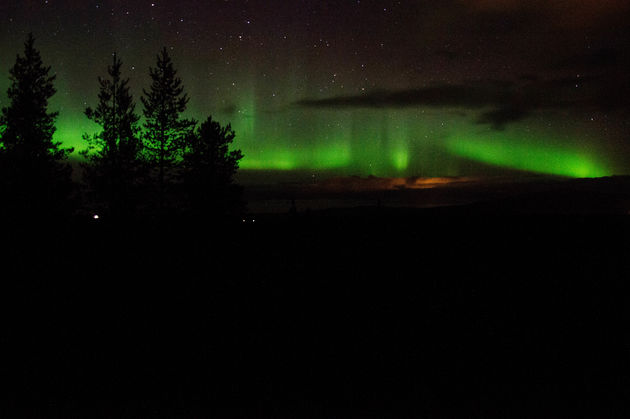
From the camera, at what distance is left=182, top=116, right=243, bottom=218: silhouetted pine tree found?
3909cm

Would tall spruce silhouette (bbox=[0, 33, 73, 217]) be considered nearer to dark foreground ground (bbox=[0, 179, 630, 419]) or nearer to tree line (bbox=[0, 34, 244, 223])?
tree line (bbox=[0, 34, 244, 223])

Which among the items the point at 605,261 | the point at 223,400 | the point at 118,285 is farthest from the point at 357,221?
the point at 223,400

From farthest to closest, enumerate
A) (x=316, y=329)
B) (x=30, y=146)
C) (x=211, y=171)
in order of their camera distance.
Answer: (x=211, y=171) < (x=30, y=146) < (x=316, y=329)

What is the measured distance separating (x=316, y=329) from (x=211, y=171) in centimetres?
3357

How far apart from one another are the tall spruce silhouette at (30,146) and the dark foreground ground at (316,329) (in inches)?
591

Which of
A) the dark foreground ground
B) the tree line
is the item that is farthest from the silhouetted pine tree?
the dark foreground ground

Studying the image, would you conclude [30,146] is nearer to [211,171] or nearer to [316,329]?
[211,171]

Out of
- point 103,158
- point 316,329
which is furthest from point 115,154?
point 316,329

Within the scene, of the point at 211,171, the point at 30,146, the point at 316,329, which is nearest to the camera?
the point at 316,329

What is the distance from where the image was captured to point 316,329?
909 centimetres

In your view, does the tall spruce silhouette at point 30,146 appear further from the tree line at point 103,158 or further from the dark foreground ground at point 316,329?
the dark foreground ground at point 316,329

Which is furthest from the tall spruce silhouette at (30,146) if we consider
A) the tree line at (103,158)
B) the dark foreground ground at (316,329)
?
the dark foreground ground at (316,329)

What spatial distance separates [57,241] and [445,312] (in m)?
14.6

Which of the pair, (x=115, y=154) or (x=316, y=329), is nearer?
(x=316, y=329)
